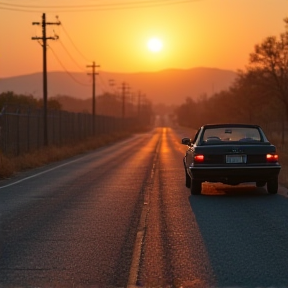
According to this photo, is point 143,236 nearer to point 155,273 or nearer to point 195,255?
point 195,255

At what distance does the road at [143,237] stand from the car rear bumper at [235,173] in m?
0.47

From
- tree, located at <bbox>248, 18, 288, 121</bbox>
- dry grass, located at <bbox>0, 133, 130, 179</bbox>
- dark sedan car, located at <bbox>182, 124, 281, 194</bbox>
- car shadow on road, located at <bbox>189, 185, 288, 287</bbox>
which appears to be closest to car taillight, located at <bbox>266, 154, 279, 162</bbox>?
dark sedan car, located at <bbox>182, 124, 281, 194</bbox>

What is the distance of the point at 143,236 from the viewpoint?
393 inches

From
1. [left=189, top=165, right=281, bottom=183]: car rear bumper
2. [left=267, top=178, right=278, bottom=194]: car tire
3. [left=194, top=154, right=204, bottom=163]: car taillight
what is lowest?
[left=267, top=178, right=278, bottom=194]: car tire

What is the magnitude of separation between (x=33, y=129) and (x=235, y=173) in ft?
79.7

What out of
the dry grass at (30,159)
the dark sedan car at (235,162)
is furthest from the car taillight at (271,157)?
the dry grass at (30,159)

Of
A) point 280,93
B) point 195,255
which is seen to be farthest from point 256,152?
point 280,93

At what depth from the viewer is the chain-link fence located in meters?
31.0

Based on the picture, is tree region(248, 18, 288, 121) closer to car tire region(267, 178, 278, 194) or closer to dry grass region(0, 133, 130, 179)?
dry grass region(0, 133, 130, 179)

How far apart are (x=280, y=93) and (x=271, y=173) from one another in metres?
30.3

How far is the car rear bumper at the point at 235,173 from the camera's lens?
1499 centimetres

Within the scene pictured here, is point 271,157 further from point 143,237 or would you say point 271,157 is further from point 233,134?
point 143,237

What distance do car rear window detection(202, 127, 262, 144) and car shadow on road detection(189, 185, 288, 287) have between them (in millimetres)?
1314

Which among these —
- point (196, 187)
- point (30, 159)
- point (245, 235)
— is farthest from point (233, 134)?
point (30, 159)
